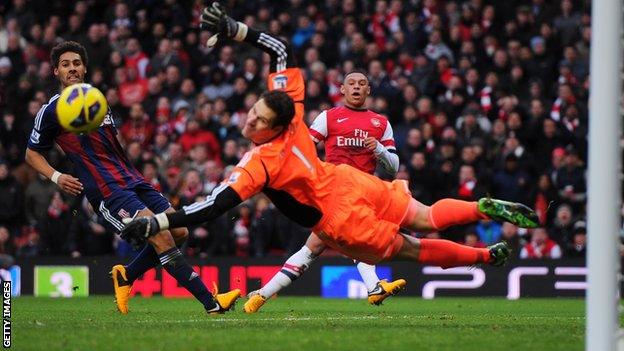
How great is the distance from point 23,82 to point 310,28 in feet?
18.8

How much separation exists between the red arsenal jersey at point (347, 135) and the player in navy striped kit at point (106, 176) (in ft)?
6.86

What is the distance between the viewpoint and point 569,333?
10117mm

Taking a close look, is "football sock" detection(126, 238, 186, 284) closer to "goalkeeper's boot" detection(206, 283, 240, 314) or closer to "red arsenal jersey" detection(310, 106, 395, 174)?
"goalkeeper's boot" detection(206, 283, 240, 314)

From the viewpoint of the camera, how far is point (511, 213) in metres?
10.0

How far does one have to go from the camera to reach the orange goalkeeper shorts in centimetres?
1020

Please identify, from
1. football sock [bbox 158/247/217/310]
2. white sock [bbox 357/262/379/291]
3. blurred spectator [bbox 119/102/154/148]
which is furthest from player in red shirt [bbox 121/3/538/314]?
blurred spectator [bbox 119/102/154/148]

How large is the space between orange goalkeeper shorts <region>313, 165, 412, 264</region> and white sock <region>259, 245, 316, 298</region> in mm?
2413

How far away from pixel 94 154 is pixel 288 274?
93.3 inches

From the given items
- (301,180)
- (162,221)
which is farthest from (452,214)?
(162,221)

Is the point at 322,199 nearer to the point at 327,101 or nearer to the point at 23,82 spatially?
the point at 327,101

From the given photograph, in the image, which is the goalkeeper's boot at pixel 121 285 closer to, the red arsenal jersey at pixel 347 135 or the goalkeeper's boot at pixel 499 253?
the red arsenal jersey at pixel 347 135

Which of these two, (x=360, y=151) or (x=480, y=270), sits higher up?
(x=360, y=151)

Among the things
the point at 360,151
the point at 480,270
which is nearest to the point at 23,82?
the point at 480,270

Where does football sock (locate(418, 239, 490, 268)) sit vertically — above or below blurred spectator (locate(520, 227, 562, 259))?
above
